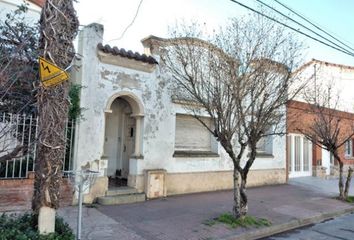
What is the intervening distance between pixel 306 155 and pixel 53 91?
1742 cm

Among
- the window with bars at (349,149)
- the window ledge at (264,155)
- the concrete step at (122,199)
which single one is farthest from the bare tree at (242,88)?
the window with bars at (349,149)

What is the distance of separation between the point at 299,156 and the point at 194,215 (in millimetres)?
11806

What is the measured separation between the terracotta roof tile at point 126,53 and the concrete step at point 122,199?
14.2 feet

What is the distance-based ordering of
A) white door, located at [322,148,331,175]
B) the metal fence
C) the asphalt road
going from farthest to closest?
white door, located at [322,148,331,175]
the asphalt road
the metal fence

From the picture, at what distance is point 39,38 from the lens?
4.85m

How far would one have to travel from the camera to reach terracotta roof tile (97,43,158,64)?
9842 millimetres

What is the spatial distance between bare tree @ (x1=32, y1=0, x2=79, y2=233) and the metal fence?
0.25 metres

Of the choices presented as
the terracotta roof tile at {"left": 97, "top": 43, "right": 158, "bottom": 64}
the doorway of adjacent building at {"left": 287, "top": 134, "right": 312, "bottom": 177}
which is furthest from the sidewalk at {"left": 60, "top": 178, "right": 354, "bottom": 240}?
the doorway of adjacent building at {"left": 287, "top": 134, "right": 312, "bottom": 177}

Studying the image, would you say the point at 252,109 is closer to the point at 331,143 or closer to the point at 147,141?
the point at 147,141

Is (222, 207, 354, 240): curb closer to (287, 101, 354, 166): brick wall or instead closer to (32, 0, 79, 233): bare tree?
(32, 0, 79, 233): bare tree

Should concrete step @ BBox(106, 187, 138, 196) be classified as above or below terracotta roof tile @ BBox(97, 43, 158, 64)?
below

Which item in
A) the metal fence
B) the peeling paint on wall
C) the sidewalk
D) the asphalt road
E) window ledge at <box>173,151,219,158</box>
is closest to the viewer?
the metal fence

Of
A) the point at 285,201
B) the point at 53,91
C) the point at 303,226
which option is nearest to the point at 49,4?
the point at 53,91

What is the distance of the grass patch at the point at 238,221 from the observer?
7.93 metres
